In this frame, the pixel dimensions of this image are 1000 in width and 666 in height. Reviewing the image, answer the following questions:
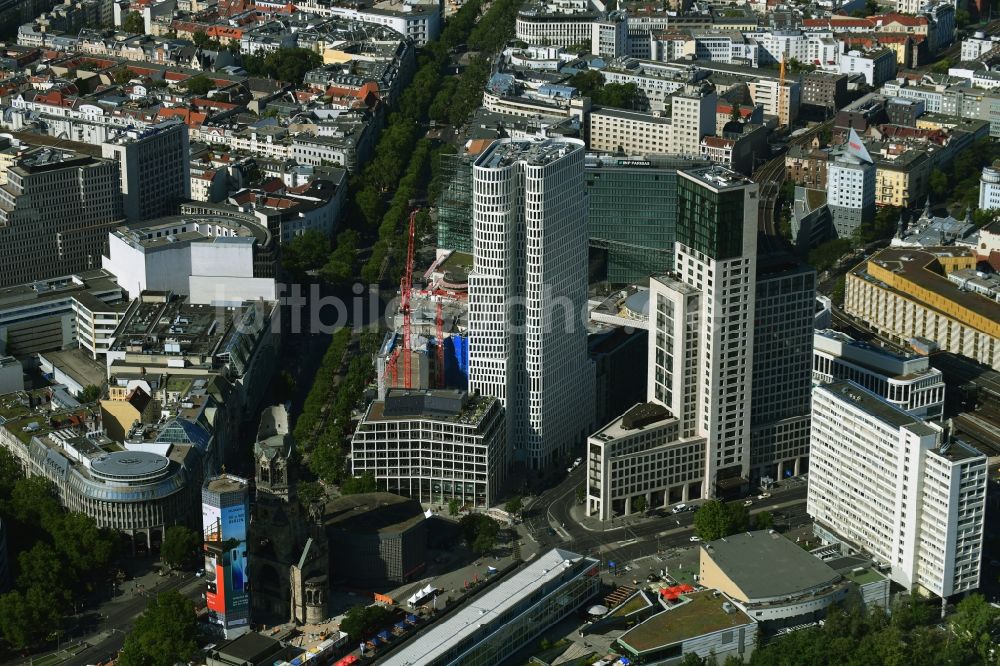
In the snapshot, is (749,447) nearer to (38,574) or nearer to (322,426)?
(322,426)

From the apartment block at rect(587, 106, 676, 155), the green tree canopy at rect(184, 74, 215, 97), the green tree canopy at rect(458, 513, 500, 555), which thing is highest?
the green tree canopy at rect(184, 74, 215, 97)

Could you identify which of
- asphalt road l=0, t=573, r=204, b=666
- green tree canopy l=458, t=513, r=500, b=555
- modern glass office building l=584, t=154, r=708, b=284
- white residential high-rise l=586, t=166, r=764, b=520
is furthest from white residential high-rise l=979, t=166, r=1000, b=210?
asphalt road l=0, t=573, r=204, b=666

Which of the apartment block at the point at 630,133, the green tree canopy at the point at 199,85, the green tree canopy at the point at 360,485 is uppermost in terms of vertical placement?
the green tree canopy at the point at 199,85

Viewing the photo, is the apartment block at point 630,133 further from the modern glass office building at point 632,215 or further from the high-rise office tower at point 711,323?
the high-rise office tower at point 711,323

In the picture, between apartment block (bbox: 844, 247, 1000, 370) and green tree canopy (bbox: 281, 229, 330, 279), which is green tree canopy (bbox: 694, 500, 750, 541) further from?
green tree canopy (bbox: 281, 229, 330, 279)

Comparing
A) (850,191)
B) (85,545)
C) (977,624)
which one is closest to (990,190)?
(850,191)

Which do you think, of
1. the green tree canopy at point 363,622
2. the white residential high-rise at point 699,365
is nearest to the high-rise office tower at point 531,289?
the white residential high-rise at point 699,365
